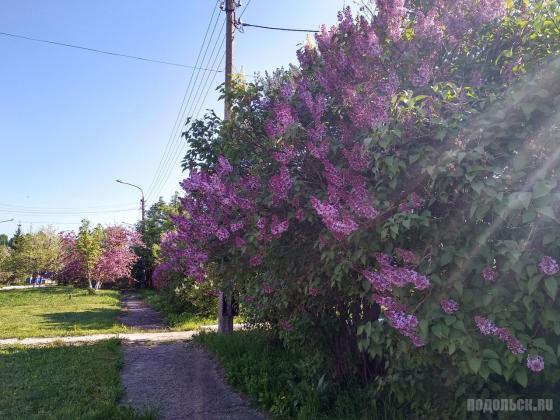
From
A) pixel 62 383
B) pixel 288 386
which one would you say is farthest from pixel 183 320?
pixel 288 386

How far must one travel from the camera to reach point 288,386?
552 centimetres

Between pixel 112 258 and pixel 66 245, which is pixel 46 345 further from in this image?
pixel 66 245

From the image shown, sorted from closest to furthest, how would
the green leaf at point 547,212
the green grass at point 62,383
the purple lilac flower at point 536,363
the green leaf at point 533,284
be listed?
the green leaf at point 547,212, the green leaf at point 533,284, the purple lilac flower at point 536,363, the green grass at point 62,383

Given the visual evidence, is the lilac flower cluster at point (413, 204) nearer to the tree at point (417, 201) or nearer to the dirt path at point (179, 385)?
the tree at point (417, 201)

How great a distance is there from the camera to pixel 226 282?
4.82 meters

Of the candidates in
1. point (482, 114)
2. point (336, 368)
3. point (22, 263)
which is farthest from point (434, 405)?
point (22, 263)

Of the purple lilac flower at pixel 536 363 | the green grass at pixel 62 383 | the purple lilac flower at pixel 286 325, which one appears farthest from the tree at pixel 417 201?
the green grass at pixel 62 383

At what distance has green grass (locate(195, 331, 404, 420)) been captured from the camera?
4457 millimetres

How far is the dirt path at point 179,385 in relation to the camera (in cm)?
529

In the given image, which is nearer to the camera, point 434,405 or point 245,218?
point 434,405

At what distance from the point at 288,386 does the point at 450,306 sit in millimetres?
3511

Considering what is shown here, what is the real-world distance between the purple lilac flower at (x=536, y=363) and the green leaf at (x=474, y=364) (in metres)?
0.22

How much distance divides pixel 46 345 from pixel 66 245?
26.6 metres

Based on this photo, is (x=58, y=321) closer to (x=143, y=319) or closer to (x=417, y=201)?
(x=143, y=319)
